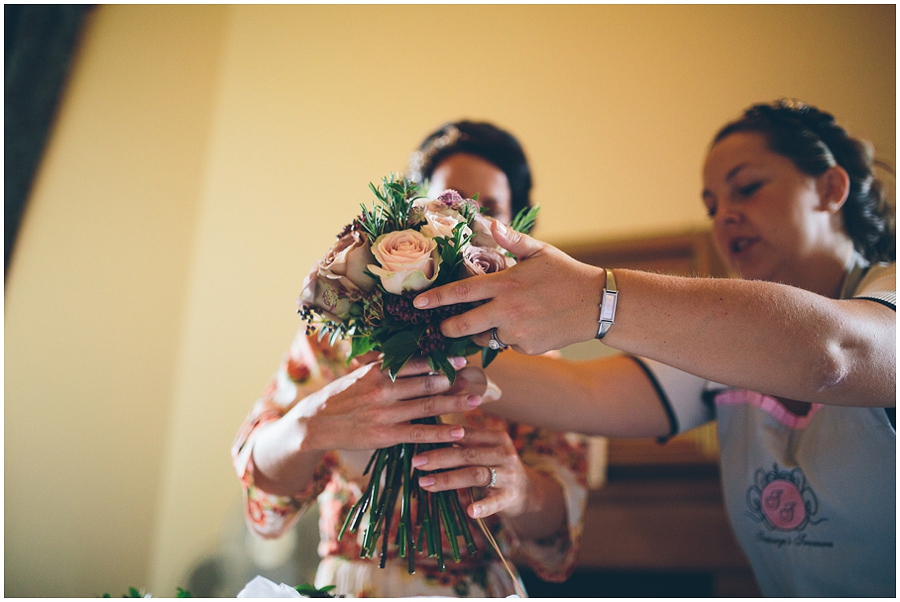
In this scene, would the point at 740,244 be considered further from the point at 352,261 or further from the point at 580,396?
the point at 352,261

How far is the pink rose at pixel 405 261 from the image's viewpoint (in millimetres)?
791

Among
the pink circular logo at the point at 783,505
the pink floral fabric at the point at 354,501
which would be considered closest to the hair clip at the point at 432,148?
the pink floral fabric at the point at 354,501

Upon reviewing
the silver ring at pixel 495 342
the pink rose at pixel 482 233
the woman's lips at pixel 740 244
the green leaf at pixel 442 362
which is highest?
the woman's lips at pixel 740 244

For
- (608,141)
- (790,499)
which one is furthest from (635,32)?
(790,499)

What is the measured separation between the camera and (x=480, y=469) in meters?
0.92

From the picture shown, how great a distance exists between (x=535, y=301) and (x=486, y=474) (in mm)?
300

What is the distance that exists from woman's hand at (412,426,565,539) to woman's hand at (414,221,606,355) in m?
0.21

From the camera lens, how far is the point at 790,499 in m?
1.09

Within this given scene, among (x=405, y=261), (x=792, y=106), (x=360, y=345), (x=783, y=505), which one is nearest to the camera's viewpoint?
(x=405, y=261)

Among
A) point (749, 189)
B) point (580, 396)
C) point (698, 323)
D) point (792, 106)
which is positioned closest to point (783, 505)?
point (580, 396)

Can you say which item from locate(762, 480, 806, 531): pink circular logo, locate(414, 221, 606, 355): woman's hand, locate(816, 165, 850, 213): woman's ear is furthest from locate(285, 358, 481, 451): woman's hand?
locate(816, 165, 850, 213): woman's ear

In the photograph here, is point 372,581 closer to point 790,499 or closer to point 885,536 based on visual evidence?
point 790,499

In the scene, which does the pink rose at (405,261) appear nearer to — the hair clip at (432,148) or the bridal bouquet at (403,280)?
the bridal bouquet at (403,280)

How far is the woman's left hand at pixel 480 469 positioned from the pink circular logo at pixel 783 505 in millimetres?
489
